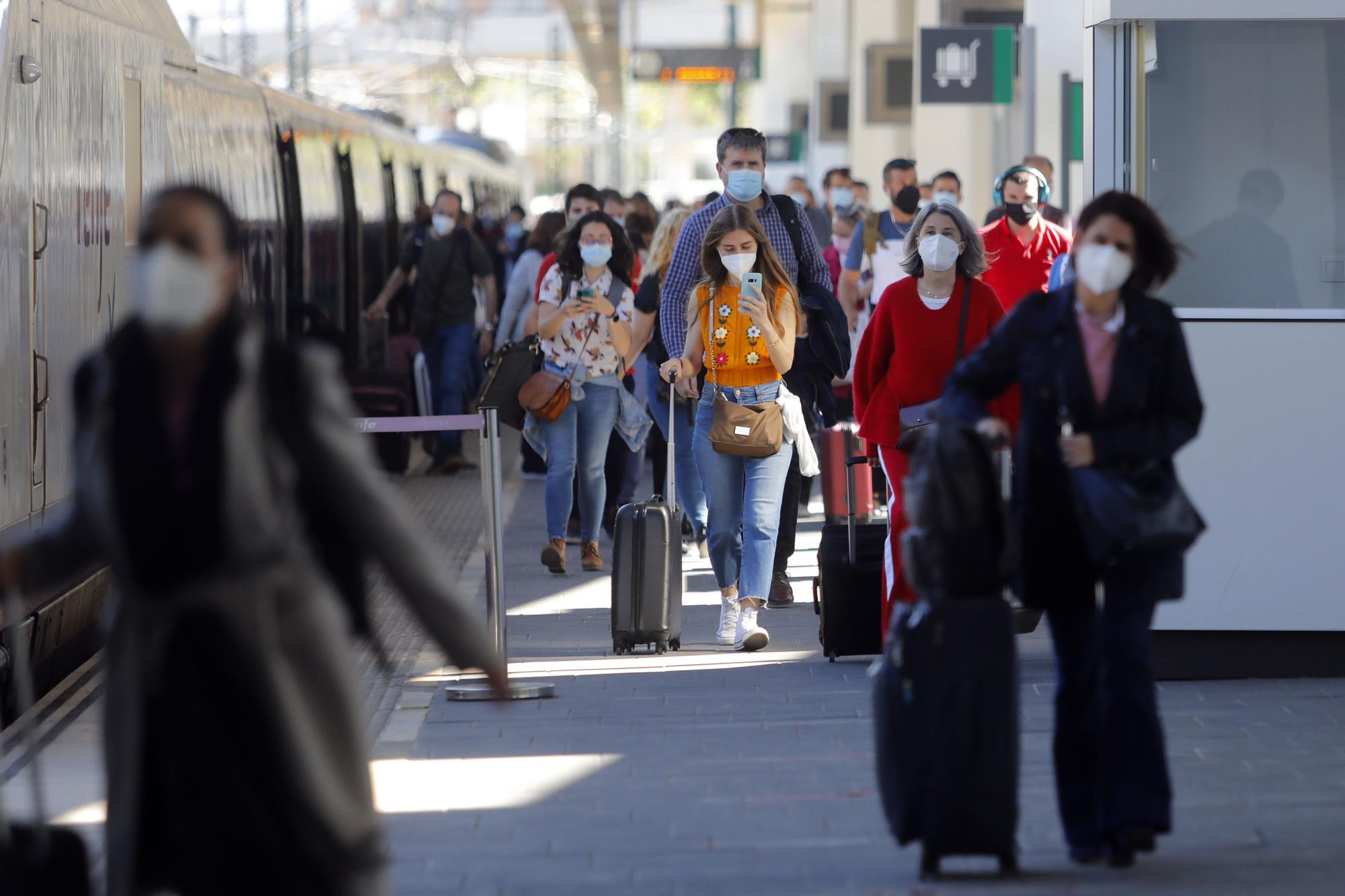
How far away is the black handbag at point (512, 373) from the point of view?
10078 millimetres

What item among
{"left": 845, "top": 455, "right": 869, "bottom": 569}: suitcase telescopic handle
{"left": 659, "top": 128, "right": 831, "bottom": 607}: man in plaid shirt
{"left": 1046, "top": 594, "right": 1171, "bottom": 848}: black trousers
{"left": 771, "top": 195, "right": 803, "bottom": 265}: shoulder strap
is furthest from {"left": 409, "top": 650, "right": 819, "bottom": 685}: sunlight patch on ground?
{"left": 1046, "top": 594, "right": 1171, "bottom": 848}: black trousers

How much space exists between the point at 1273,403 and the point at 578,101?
3658 inches

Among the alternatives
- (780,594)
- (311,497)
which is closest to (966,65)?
(780,594)

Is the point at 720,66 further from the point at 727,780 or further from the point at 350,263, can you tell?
the point at 727,780

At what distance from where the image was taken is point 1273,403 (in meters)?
7.01

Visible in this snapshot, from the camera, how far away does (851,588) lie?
24.7 ft

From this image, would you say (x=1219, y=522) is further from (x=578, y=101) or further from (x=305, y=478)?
(x=578, y=101)

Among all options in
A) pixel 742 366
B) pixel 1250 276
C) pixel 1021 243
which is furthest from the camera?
pixel 1021 243

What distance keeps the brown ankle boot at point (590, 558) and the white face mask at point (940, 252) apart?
383 centimetres

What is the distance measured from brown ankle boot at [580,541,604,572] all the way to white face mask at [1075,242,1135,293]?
19.5ft

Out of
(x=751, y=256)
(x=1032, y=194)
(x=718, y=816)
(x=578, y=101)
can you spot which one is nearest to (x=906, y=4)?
(x=1032, y=194)

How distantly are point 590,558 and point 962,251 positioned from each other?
3938mm

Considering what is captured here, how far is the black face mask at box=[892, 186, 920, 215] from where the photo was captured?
42.3 feet

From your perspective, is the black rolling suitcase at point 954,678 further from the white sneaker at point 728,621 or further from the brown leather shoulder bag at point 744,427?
the white sneaker at point 728,621
